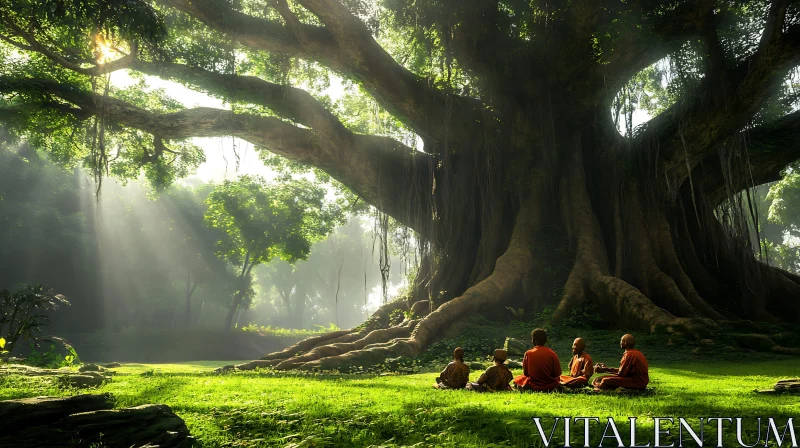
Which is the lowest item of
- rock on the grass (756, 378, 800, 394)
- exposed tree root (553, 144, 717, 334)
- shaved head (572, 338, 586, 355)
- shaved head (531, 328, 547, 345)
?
rock on the grass (756, 378, 800, 394)

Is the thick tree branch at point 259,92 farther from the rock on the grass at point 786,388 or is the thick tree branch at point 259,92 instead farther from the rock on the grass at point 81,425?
the rock on the grass at point 786,388

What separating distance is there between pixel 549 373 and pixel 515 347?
4.26 meters

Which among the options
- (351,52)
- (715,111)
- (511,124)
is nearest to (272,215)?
(351,52)

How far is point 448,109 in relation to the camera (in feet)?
46.8

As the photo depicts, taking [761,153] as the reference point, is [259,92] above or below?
above

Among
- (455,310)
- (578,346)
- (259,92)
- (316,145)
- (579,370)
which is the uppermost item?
(259,92)

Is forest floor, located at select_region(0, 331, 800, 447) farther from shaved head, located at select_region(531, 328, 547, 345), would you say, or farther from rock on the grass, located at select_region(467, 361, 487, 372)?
rock on the grass, located at select_region(467, 361, 487, 372)

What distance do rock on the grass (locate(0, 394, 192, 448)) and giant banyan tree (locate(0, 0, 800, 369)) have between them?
21.8ft

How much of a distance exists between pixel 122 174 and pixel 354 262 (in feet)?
160

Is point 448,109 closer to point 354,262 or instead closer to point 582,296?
point 582,296

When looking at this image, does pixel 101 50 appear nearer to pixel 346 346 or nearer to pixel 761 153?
pixel 346 346

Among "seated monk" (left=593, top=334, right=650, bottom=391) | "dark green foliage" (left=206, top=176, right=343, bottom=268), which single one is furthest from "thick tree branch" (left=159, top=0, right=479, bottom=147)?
"dark green foliage" (left=206, top=176, right=343, bottom=268)

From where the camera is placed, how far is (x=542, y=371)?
18.9 feet

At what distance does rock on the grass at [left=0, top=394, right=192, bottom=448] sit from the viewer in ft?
10.3
